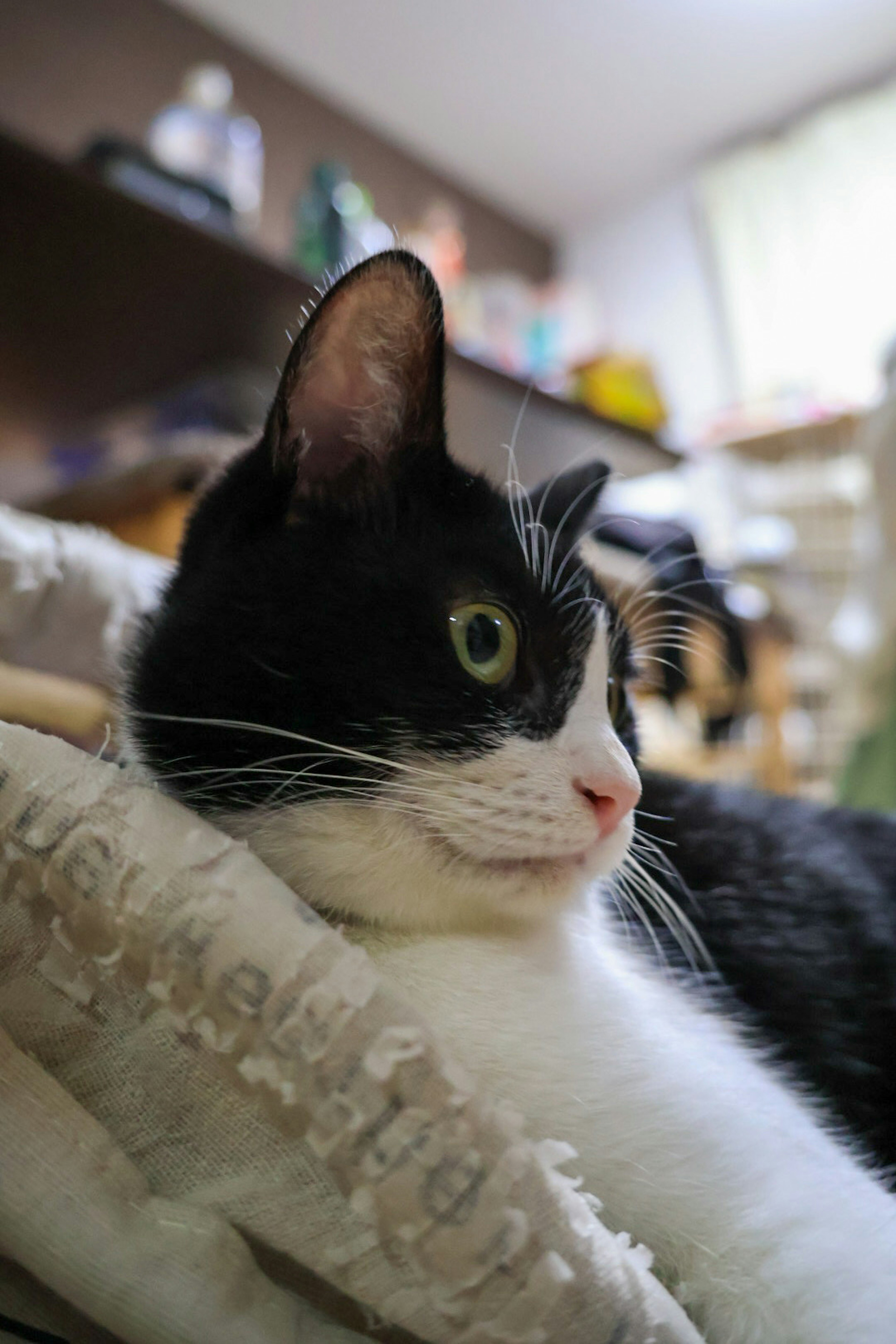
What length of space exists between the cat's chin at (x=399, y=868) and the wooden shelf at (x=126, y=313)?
87 centimetres

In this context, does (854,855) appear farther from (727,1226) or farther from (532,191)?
(532,191)

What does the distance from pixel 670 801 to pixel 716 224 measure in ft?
11.5

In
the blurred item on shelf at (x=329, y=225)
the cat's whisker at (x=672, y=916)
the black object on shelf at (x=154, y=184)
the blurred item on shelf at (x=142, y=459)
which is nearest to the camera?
the cat's whisker at (x=672, y=916)

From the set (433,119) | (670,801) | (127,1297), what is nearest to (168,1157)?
(127,1297)

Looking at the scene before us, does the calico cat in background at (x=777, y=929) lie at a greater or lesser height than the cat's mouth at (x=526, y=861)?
lesser

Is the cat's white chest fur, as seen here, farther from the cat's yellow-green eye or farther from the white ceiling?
the white ceiling

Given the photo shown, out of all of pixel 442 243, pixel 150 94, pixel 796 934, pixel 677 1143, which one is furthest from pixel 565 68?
pixel 677 1143

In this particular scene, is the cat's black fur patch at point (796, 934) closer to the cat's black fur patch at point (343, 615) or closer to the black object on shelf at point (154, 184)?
the cat's black fur patch at point (343, 615)

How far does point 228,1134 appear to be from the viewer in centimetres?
38

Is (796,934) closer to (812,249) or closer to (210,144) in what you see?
(210,144)

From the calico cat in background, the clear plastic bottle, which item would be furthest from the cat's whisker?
the clear plastic bottle

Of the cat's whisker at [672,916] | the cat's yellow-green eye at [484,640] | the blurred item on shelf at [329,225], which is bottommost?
the cat's whisker at [672,916]

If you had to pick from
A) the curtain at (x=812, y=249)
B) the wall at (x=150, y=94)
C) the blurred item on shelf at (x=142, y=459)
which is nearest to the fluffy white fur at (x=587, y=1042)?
the blurred item on shelf at (x=142, y=459)

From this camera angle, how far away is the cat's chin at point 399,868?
0.46 m
